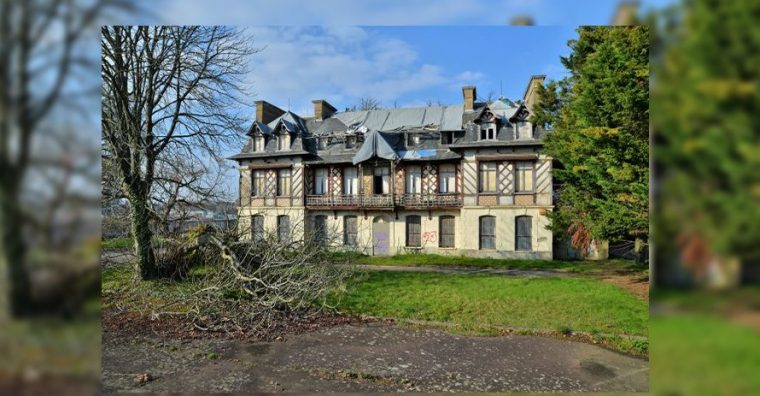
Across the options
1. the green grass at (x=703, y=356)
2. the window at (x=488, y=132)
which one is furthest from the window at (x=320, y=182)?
the green grass at (x=703, y=356)

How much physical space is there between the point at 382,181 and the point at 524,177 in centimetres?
231

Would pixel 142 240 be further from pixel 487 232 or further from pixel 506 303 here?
pixel 506 303

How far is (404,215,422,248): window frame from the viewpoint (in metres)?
6.67

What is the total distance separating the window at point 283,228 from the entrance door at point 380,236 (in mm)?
1467

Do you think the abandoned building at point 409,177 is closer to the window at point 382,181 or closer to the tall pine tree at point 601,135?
the window at point 382,181

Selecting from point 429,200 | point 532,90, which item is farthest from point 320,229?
point 532,90

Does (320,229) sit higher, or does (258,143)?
(258,143)

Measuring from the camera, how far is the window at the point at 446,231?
6562 mm

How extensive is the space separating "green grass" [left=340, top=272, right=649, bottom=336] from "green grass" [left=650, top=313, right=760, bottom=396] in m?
3.22

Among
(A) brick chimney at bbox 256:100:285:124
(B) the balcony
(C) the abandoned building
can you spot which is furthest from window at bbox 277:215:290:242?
(B) the balcony

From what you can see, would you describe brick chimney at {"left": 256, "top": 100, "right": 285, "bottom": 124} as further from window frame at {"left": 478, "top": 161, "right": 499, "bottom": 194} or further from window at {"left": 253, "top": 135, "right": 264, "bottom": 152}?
window frame at {"left": 478, "top": 161, "right": 499, "bottom": 194}

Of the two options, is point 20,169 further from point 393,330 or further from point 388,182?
point 388,182

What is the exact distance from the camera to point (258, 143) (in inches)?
240

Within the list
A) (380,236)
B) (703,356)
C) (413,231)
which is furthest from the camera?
(380,236)
